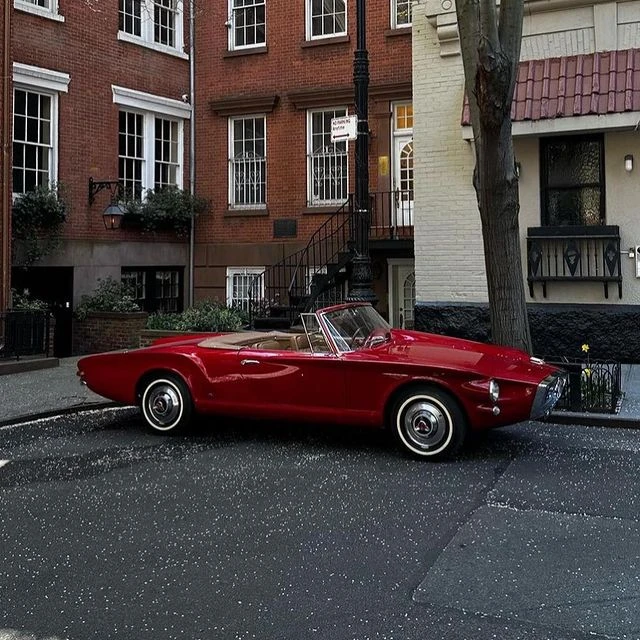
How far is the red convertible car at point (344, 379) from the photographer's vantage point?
20.9 ft

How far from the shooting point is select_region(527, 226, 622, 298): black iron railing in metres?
11.4

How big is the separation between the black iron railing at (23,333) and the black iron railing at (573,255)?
8100 millimetres

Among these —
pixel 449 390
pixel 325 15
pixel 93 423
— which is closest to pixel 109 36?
pixel 325 15

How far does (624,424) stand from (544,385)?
2065 millimetres

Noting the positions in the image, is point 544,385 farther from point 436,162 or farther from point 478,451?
point 436,162

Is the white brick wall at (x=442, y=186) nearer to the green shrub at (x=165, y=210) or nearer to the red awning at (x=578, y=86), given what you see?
the red awning at (x=578, y=86)

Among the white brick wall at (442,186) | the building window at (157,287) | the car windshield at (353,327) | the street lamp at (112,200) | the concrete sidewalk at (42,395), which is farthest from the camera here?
the building window at (157,287)

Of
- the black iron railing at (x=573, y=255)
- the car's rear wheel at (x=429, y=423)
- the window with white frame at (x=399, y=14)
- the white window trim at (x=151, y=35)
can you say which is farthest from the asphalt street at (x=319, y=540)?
the white window trim at (x=151, y=35)

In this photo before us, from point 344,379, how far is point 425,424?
2.78ft

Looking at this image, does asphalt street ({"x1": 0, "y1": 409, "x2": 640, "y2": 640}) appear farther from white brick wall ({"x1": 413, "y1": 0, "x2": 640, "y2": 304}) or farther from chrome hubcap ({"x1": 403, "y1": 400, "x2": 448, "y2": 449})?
white brick wall ({"x1": 413, "y1": 0, "x2": 640, "y2": 304})

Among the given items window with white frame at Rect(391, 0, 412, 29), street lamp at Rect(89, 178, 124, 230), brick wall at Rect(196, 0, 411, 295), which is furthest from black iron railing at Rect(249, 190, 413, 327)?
window with white frame at Rect(391, 0, 412, 29)

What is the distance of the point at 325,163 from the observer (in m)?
17.1

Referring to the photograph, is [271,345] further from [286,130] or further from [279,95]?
[279,95]

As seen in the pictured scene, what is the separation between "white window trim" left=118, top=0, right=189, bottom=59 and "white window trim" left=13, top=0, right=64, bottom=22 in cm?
160
